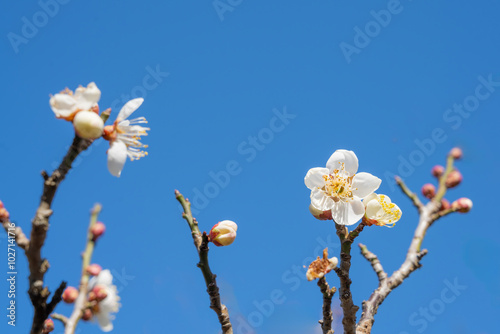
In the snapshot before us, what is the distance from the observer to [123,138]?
6.99 feet

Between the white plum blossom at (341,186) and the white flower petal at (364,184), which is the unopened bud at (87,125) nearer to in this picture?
the white plum blossom at (341,186)

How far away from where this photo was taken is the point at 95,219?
5.15 feet

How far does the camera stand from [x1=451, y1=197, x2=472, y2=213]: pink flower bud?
2383mm

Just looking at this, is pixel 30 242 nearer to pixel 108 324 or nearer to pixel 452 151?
pixel 108 324

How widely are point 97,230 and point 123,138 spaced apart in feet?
2.02

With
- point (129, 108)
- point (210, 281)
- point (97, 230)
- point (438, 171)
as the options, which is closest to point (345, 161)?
point (438, 171)

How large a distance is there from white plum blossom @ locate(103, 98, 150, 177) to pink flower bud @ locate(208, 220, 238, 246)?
47 cm

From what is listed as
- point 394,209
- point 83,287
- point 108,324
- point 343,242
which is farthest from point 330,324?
point 83,287

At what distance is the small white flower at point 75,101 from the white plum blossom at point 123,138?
22 centimetres

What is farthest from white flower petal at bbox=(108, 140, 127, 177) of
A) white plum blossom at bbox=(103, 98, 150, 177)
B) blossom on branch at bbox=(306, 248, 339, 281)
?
blossom on branch at bbox=(306, 248, 339, 281)

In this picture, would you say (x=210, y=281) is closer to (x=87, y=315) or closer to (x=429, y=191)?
(x=87, y=315)

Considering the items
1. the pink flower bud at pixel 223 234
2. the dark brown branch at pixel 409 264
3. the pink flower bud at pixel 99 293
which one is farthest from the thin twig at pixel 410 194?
the pink flower bud at pixel 99 293

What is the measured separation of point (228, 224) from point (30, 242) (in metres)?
0.98

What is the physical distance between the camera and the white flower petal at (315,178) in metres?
2.74
